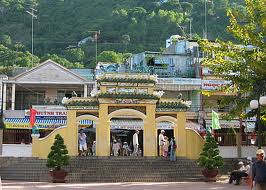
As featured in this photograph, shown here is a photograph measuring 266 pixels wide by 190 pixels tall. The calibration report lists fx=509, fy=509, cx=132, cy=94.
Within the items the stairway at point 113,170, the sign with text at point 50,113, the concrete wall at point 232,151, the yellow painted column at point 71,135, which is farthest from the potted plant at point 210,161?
the sign with text at point 50,113

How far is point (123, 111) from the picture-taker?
25594 millimetres

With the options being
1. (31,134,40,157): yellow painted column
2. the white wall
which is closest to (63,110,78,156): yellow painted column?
(31,134,40,157): yellow painted column

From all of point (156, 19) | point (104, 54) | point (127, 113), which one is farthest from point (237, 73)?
point (156, 19)

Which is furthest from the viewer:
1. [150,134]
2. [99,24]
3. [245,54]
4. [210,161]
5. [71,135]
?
[99,24]

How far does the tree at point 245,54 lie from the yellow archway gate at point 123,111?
4704 millimetres

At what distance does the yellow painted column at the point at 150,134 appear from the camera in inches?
1001

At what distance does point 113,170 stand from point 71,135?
12.2 ft

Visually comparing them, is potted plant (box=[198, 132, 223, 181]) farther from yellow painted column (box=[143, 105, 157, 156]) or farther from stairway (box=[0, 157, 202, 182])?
yellow painted column (box=[143, 105, 157, 156])

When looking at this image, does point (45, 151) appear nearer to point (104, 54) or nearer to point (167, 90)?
point (167, 90)

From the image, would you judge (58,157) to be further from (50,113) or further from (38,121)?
(50,113)

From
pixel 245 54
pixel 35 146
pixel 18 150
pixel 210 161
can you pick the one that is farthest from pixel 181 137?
pixel 18 150

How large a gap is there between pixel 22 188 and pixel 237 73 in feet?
34.2

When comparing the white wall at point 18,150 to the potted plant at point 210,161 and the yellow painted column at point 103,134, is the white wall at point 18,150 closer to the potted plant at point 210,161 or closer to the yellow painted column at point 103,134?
the yellow painted column at point 103,134

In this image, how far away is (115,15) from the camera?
70500mm
